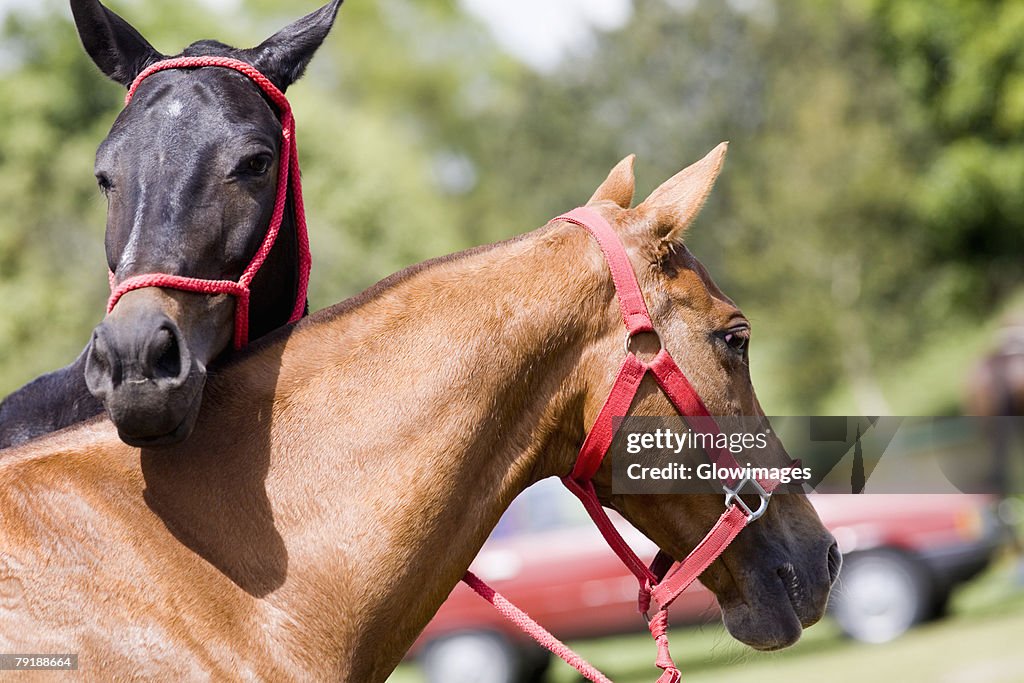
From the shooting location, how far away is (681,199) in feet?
10.0

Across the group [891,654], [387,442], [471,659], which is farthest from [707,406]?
[891,654]

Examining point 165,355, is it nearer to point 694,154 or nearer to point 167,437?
point 167,437

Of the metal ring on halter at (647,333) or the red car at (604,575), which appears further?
the red car at (604,575)

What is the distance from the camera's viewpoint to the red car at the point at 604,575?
10703 mm

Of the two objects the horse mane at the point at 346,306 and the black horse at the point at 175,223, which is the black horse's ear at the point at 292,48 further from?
the horse mane at the point at 346,306

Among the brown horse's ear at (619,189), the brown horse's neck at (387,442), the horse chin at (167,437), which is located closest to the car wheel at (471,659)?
the brown horse's ear at (619,189)

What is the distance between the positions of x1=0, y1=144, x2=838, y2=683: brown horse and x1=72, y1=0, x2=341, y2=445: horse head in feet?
0.73

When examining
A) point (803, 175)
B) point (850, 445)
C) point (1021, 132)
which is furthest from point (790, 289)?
point (850, 445)

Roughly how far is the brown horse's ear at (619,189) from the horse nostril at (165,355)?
1296mm

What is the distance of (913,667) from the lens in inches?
388

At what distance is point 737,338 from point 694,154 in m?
42.1

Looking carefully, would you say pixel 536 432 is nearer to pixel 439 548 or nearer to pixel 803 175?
→ pixel 439 548

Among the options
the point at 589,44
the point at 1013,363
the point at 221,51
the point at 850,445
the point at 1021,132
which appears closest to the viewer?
the point at 221,51

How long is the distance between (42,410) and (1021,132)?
2232 cm
